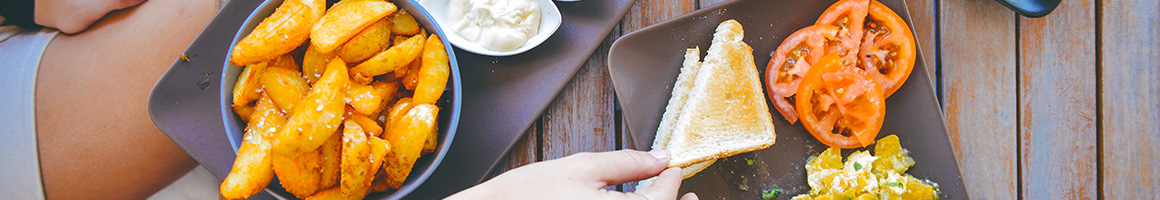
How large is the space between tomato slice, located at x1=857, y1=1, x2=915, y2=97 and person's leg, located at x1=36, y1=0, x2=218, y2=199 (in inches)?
78.9

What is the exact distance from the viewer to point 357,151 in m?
1.13

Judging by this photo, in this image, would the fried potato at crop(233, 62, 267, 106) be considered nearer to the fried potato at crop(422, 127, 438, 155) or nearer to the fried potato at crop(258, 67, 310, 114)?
the fried potato at crop(258, 67, 310, 114)

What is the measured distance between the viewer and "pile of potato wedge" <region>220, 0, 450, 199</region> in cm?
113

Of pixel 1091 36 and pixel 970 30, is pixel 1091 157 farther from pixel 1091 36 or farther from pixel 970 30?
pixel 970 30

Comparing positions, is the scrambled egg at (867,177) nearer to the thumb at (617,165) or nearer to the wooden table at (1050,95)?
the wooden table at (1050,95)

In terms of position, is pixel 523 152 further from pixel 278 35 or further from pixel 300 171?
pixel 278 35

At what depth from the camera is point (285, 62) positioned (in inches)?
49.9

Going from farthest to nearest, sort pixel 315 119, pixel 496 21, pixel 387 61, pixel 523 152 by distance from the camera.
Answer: pixel 523 152, pixel 496 21, pixel 387 61, pixel 315 119

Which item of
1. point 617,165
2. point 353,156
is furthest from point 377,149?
point 617,165

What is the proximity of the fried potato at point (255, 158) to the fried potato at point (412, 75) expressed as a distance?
10.8 inches

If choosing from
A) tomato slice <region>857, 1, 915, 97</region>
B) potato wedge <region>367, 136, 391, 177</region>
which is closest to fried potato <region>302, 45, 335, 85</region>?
potato wedge <region>367, 136, 391, 177</region>

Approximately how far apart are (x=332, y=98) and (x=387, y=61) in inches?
5.6

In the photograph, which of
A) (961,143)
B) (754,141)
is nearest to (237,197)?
(754,141)

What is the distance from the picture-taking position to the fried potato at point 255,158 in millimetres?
1110
